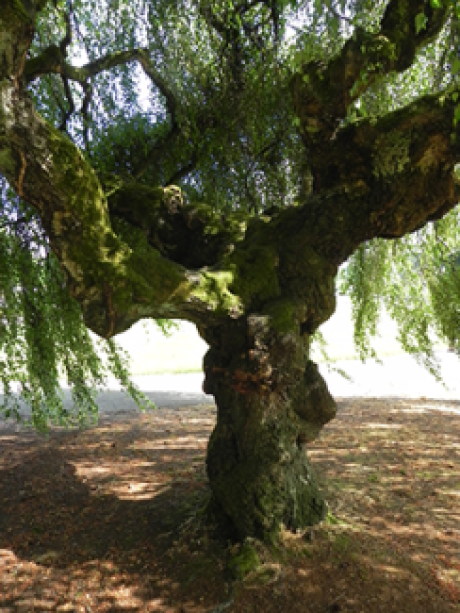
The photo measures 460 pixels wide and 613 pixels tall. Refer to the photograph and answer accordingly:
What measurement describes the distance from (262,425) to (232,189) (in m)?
3.06

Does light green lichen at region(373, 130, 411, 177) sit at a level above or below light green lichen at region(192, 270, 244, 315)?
above

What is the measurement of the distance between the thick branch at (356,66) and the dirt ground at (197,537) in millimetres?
3309

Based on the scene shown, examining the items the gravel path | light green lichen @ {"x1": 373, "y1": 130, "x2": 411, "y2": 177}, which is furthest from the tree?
the gravel path

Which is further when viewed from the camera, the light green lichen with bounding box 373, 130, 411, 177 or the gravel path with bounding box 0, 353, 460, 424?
the gravel path with bounding box 0, 353, 460, 424

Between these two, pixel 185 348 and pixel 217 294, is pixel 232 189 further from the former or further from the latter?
pixel 185 348

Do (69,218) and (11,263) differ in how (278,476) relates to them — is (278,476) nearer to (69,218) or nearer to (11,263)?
(69,218)

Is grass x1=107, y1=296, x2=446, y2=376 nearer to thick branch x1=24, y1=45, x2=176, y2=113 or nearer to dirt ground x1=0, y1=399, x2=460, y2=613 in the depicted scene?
dirt ground x1=0, y1=399, x2=460, y2=613

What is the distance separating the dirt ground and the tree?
402mm

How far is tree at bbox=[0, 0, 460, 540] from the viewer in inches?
133

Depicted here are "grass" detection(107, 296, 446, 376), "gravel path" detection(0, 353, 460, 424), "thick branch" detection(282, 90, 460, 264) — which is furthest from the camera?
"grass" detection(107, 296, 446, 376)

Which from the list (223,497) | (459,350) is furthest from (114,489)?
(459,350)

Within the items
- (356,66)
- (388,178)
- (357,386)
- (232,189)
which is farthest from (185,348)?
(356,66)

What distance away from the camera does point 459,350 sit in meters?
6.49

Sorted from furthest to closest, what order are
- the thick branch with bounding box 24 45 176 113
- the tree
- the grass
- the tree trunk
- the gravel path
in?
the grass < the gravel path < the thick branch with bounding box 24 45 176 113 < the tree trunk < the tree
